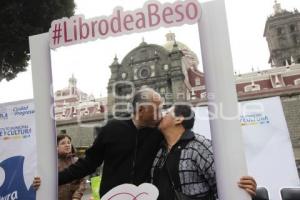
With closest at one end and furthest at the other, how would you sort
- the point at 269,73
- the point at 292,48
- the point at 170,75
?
the point at 170,75
the point at 269,73
the point at 292,48

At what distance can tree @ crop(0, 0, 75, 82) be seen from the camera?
6.33 meters

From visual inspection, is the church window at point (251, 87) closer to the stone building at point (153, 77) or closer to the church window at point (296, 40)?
the church window at point (296, 40)

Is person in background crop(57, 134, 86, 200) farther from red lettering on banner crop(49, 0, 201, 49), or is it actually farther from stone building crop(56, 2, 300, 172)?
red lettering on banner crop(49, 0, 201, 49)

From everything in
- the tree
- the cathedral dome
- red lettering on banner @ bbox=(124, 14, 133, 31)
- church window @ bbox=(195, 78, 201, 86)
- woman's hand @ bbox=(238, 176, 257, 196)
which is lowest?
woman's hand @ bbox=(238, 176, 257, 196)

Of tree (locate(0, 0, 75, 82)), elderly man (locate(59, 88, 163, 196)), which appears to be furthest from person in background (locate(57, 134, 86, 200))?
tree (locate(0, 0, 75, 82))

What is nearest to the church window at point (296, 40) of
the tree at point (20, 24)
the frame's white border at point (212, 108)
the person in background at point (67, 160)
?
the tree at point (20, 24)

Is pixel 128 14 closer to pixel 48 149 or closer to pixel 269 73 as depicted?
pixel 48 149

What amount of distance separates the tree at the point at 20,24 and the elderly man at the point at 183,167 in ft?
17.0

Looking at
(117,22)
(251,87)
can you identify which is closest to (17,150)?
(117,22)

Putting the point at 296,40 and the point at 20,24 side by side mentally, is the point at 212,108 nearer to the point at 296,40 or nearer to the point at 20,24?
the point at 20,24

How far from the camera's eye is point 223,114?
75.7 inches

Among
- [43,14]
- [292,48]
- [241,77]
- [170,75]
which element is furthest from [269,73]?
[170,75]

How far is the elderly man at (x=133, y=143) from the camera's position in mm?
2025

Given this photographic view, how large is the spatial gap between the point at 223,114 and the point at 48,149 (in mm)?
1077
